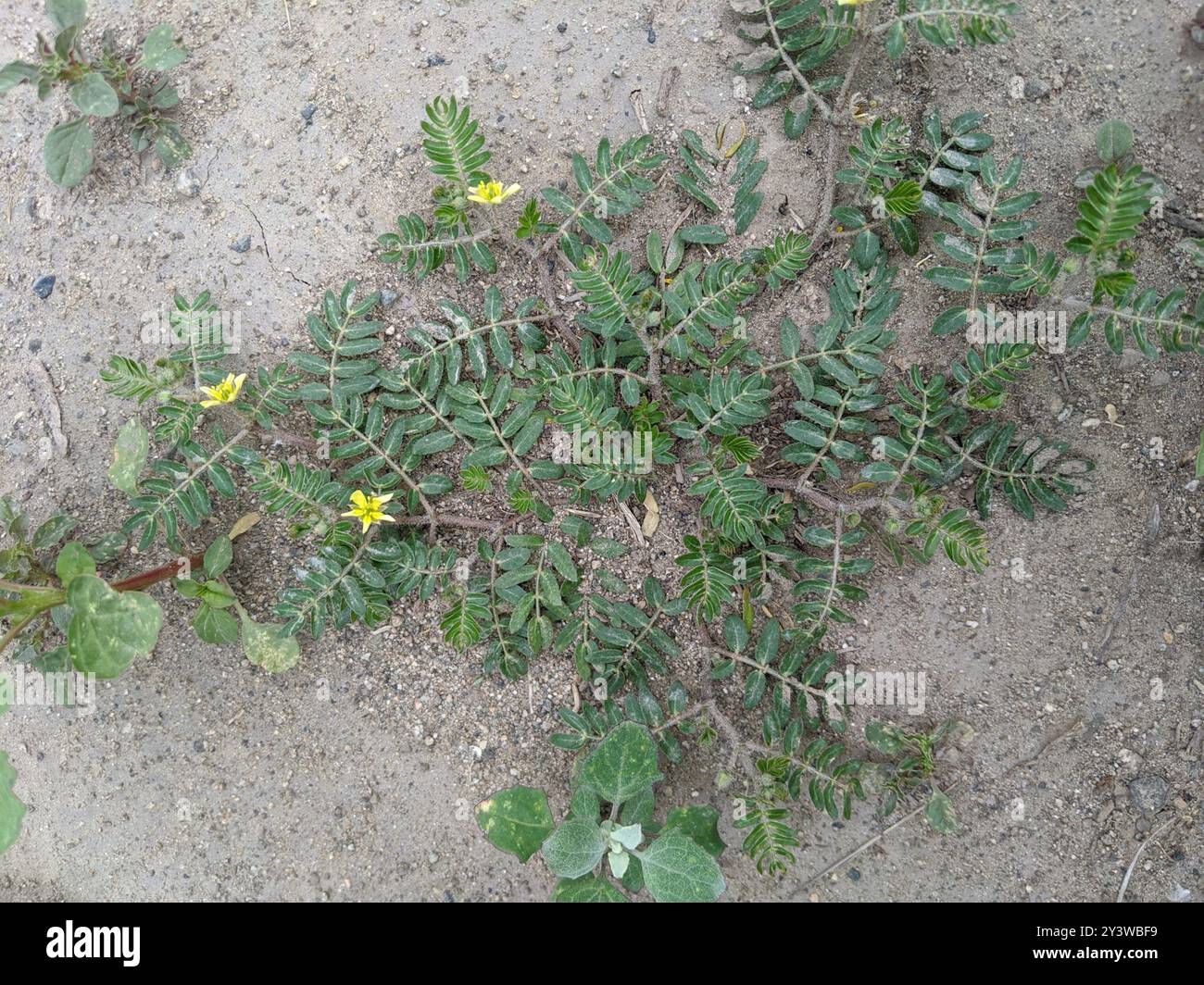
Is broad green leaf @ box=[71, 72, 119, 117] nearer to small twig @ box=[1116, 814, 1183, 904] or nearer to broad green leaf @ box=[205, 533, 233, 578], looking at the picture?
broad green leaf @ box=[205, 533, 233, 578]

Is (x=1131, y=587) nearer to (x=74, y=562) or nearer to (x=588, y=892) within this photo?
(x=588, y=892)

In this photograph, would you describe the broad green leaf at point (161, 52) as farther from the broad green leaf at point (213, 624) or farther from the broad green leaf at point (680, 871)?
the broad green leaf at point (680, 871)

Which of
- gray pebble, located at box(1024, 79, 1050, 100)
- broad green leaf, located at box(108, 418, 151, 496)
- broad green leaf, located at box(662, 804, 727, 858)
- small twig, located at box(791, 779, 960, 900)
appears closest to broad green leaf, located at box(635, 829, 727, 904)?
broad green leaf, located at box(662, 804, 727, 858)

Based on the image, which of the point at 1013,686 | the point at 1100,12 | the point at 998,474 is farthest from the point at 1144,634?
the point at 1100,12

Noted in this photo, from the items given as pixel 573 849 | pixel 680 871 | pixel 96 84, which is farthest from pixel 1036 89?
pixel 96 84

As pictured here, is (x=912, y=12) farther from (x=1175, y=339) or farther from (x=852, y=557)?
(x=852, y=557)

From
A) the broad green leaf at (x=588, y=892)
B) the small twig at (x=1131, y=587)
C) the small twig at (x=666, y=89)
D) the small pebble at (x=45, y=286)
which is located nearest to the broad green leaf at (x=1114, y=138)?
the small twig at (x=1131, y=587)
